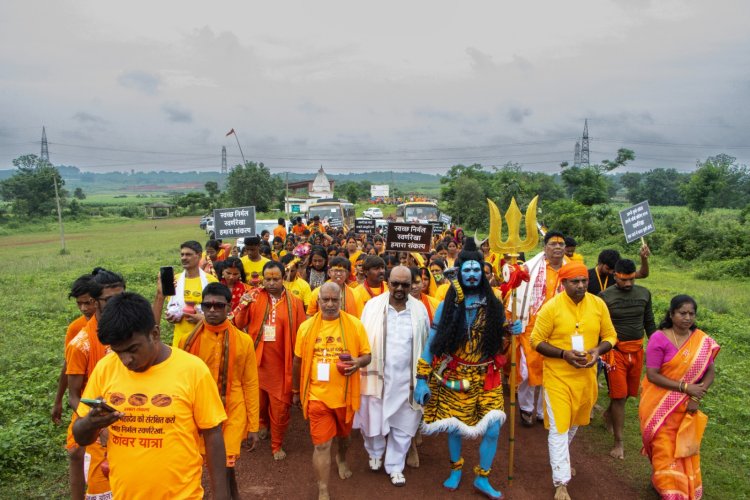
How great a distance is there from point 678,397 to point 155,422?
13.2 ft

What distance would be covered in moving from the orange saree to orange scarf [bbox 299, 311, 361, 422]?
100 inches

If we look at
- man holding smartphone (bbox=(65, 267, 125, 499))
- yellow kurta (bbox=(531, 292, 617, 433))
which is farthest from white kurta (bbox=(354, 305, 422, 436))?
man holding smartphone (bbox=(65, 267, 125, 499))

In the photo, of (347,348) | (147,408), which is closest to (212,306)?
(347,348)

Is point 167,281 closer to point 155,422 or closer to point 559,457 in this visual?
point 155,422

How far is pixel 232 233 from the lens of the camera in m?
8.91

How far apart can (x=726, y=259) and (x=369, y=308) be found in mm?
17641

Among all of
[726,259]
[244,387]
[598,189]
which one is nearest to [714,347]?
[244,387]

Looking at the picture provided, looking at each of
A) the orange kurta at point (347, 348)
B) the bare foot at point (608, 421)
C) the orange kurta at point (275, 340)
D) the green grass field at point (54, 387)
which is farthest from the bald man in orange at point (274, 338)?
the bare foot at point (608, 421)

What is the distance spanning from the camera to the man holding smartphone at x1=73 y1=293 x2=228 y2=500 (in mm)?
2393

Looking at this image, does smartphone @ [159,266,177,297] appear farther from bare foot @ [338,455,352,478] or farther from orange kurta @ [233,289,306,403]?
bare foot @ [338,455,352,478]

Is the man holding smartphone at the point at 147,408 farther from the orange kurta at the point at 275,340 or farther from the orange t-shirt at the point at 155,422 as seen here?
the orange kurta at the point at 275,340

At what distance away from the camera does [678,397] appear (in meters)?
4.34

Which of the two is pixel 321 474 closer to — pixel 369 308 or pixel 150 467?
pixel 369 308

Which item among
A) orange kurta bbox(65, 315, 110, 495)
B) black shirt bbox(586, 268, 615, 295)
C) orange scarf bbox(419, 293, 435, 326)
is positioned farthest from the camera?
black shirt bbox(586, 268, 615, 295)
